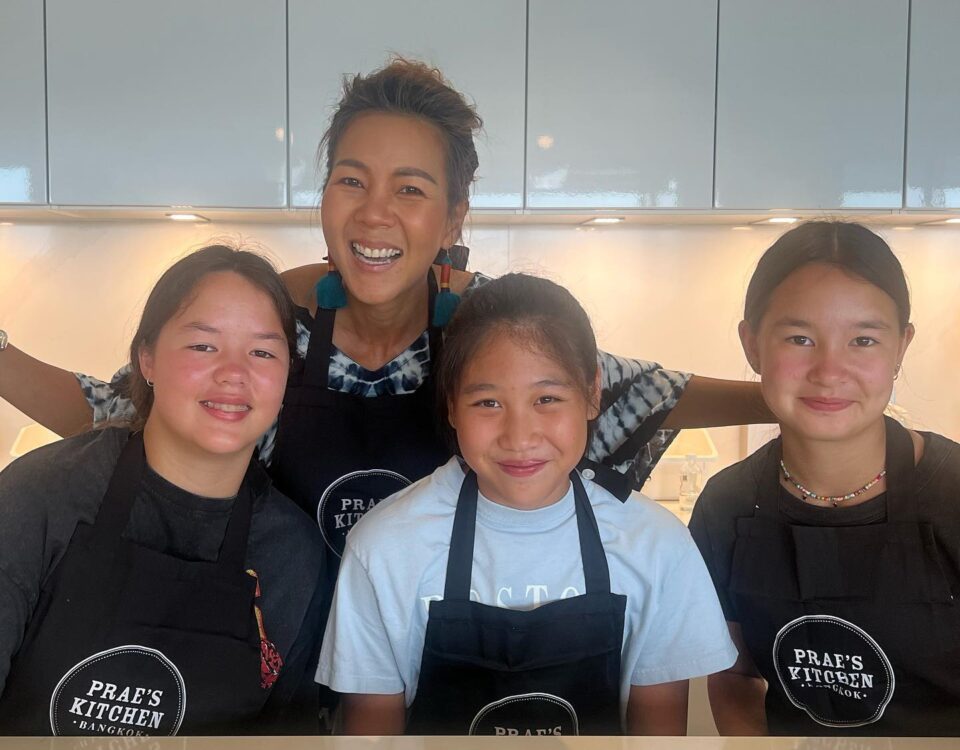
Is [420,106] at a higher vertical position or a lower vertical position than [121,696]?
higher

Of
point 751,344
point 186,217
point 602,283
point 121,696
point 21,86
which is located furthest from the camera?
point 602,283

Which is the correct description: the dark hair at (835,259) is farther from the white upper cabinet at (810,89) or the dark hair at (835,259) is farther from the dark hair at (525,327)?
the white upper cabinet at (810,89)

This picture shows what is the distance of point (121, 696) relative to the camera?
88cm

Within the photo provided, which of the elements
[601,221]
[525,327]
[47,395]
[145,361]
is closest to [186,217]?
[47,395]

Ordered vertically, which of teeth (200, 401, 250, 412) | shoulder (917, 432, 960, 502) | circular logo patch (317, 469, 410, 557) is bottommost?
circular logo patch (317, 469, 410, 557)

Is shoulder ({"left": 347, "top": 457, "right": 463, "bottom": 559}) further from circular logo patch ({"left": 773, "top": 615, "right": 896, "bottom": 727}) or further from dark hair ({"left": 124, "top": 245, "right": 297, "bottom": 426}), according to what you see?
circular logo patch ({"left": 773, "top": 615, "right": 896, "bottom": 727})

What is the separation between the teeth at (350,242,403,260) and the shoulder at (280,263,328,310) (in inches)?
5.2

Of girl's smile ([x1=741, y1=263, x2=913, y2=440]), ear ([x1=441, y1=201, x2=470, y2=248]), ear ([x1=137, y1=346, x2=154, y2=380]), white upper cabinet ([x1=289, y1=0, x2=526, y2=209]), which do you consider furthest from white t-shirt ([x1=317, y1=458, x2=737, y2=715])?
white upper cabinet ([x1=289, y1=0, x2=526, y2=209])

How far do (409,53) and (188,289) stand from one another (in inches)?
43.3

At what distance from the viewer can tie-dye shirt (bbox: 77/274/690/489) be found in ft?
3.93

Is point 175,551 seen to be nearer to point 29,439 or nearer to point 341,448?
point 341,448

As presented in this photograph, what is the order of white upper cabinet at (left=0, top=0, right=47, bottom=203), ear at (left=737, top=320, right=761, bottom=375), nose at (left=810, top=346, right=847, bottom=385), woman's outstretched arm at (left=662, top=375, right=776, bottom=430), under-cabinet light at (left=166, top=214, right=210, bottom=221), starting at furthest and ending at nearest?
under-cabinet light at (left=166, top=214, right=210, bottom=221) → white upper cabinet at (left=0, top=0, right=47, bottom=203) → woman's outstretched arm at (left=662, top=375, right=776, bottom=430) → ear at (left=737, top=320, right=761, bottom=375) → nose at (left=810, top=346, right=847, bottom=385)

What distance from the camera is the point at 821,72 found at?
6.29 ft

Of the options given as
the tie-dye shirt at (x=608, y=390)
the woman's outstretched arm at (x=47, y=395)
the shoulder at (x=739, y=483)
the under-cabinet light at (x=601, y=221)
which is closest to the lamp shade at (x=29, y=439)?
the woman's outstretched arm at (x=47, y=395)
